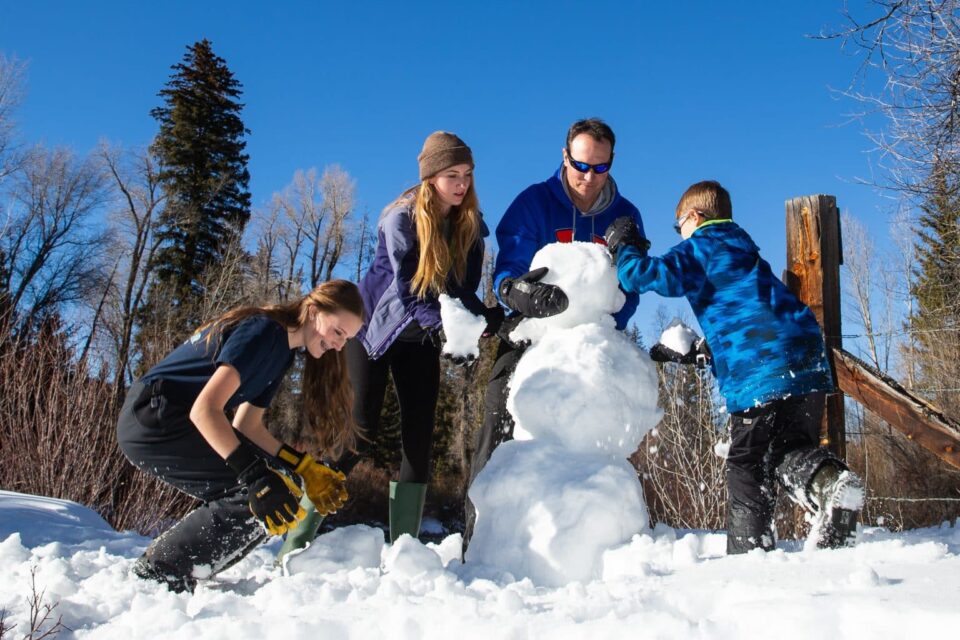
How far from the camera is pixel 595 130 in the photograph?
2.79 metres

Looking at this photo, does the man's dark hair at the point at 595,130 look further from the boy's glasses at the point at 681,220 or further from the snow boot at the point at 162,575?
the snow boot at the point at 162,575

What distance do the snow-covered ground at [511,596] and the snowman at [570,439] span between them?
99mm

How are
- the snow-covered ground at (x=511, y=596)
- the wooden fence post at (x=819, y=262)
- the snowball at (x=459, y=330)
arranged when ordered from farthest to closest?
1. the wooden fence post at (x=819, y=262)
2. the snowball at (x=459, y=330)
3. the snow-covered ground at (x=511, y=596)

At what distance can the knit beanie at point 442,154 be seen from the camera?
281 centimetres

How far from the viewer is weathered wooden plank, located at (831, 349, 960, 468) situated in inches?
123

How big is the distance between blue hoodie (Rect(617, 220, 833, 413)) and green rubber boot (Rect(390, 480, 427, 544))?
1.23 meters

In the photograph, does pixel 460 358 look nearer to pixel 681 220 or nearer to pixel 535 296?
pixel 535 296

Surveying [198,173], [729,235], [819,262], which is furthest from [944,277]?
[198,173]

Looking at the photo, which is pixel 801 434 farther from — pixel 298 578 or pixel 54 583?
pixel 54 583

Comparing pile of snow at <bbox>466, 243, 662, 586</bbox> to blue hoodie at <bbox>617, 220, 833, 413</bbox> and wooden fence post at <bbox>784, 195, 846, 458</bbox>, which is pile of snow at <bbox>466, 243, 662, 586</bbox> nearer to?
blue hoodie at <bbox>617, 220, 833, 413</bbox>

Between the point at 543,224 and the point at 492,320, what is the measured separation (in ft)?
1.54

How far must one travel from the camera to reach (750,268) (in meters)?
2.54

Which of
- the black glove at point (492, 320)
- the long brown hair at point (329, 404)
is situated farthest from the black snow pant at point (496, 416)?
the long brown hair at point (329, 404)

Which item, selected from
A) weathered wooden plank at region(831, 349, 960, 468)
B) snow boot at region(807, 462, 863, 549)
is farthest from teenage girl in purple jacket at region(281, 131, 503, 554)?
weathered wooden plank at region(831, 349, 960, 468)
